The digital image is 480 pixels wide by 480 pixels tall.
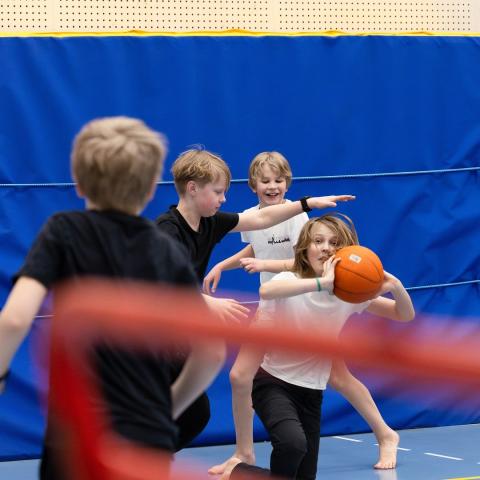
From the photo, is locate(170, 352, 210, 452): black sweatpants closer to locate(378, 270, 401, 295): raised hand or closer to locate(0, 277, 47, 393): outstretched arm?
locate(378, 270, 401, 295): raised hand

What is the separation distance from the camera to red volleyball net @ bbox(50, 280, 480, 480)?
1376mm

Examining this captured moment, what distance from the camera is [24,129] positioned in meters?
6.09

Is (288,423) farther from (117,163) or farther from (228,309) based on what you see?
(117,163)

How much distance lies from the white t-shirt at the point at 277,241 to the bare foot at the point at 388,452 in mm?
1043

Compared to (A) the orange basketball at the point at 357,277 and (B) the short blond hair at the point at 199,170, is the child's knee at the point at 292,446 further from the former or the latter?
(B) the short blond hair at the point at 199,170

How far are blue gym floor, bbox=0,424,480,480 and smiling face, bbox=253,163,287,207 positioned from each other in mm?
1379

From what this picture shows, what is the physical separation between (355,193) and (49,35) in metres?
2.02

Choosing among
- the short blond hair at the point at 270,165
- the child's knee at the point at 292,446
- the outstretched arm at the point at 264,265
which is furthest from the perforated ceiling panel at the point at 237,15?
the child's knee at the point at 292,446

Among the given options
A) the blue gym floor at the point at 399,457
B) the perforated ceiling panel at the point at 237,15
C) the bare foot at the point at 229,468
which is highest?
the perforated ceiling panel at the point at 237,15

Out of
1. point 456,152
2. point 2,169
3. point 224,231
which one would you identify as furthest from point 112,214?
point 456,152

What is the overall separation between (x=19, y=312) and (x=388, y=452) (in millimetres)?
3800

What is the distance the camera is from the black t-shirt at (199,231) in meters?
4.32

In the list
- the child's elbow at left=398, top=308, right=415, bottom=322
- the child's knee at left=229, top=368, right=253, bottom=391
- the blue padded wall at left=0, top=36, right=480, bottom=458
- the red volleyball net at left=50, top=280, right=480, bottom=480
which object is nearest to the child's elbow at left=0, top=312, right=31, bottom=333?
the red volleyball net at left=50, top=280, right=480, bottom=480

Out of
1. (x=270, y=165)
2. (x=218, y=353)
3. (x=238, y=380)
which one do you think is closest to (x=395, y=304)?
(x=238, y=380)
